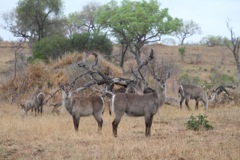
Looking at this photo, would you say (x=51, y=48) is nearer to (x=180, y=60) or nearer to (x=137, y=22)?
(x=137, y=22)

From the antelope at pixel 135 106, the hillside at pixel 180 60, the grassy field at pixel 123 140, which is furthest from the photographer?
the hillside at pixel 180 60

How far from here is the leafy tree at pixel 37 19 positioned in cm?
Result: 3881

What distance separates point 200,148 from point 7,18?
46.1 m

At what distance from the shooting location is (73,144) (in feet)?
30.9

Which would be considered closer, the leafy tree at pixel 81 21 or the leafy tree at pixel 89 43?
the leafy tree at pixel 89 43

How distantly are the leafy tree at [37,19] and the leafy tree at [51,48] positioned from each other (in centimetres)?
1204

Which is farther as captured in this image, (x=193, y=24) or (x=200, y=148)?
(x=193, y=24)

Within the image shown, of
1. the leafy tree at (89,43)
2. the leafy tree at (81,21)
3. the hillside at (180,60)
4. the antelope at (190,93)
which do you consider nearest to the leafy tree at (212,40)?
the hillside at (180,60)

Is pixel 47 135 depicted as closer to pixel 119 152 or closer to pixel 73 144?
pixel 73 144

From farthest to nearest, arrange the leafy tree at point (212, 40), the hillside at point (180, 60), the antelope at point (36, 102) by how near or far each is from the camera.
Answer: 1. the leafy tree at point (212, 40)
2. the hillside at point (180, 60)
3. the antelope at point (36, 102)

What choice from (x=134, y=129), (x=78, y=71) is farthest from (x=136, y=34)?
(x=134, y=129)

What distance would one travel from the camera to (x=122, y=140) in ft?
32.5

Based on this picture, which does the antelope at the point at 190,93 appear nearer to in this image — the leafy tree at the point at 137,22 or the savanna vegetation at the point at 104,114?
the savanna vegetation at the point at 104,114

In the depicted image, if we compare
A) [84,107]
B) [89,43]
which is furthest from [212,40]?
[84,107]
